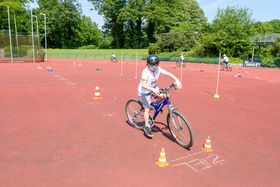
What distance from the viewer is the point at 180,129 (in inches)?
194

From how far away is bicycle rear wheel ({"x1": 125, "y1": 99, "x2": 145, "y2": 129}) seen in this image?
5899 millimetres

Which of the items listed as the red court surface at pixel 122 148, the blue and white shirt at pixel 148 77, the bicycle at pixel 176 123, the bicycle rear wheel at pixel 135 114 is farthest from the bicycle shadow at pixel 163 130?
the blue and white shirt at pixel 148 77

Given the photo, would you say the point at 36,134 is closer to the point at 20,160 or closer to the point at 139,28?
the point at 20,160

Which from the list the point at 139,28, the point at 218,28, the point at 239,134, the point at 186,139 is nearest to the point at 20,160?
the point at 186,139

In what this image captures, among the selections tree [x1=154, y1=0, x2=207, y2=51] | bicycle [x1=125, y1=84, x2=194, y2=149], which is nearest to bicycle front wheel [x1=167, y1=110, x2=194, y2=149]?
bicycle [x1=125, y1=84, x2=194, y2=149]

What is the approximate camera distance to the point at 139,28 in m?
66.0

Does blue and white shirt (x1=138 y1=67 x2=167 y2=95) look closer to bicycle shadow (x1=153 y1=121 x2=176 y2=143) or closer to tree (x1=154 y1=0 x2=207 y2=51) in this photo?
bicycle shadow (x1=153 y1=121 x2=176 y2=143)

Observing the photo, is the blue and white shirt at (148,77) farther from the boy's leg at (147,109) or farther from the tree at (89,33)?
the tree at (89,33)

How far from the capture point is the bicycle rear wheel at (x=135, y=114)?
5899 millimetres

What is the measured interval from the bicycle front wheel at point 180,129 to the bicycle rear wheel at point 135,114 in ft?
3.13

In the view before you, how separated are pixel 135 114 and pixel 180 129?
144cm

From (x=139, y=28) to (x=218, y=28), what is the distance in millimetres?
26296

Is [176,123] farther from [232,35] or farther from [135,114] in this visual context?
[232,35]

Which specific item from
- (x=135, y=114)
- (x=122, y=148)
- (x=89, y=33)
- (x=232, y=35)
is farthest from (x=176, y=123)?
(x=89, y=33)
